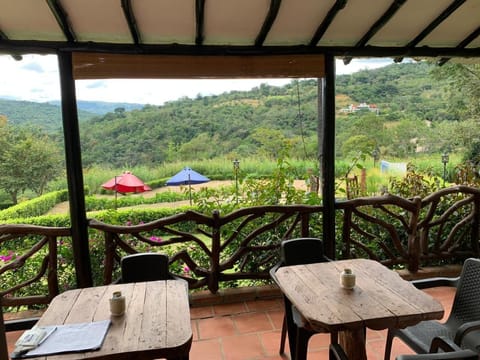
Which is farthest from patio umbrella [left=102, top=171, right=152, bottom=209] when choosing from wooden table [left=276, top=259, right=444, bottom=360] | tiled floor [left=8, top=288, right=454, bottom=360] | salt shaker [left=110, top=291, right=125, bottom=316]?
salt shaker [left=110, top=291, right=125, bottom=316]

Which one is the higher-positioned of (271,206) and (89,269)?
(271,206)

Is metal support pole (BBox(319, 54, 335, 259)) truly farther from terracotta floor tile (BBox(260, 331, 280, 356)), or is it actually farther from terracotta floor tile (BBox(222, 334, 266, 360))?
terracotta floor tile (BBox(222, 334, 266, 360))

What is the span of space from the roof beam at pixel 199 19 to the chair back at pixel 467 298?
7.79ft

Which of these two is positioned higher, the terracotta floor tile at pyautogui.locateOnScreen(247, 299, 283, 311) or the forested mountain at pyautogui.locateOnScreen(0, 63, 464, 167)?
the forested mountain at pyautogui.locateOnScreen(0, 63, 464, 167)

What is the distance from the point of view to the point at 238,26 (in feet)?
9.34

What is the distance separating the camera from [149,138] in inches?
229

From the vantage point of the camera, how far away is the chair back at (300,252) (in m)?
2.73

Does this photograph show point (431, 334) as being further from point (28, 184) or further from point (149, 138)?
point (28, 184)

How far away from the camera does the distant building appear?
6.06 m

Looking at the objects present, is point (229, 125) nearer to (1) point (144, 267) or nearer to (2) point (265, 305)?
(2) point (265, 305)

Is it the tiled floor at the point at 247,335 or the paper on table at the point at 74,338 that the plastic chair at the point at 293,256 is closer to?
A: the tiled floor at the point at 247,335

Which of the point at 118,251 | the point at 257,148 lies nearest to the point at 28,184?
the point at 118,251

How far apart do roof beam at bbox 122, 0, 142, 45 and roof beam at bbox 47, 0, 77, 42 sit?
408 mm

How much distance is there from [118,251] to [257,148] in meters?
2.60
